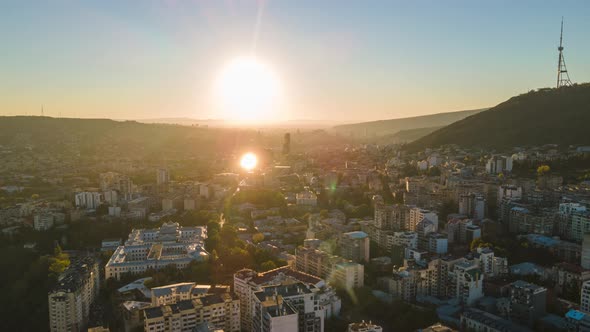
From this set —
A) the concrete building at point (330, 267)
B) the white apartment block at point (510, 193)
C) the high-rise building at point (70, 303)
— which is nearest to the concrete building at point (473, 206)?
the white apartment block at point (510, 193)

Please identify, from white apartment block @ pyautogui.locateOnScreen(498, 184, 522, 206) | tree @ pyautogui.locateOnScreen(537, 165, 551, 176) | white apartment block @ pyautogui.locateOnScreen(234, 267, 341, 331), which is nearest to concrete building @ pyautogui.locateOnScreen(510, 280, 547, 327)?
white apartment block @ pyautogui.locateOnScreen(234, 267, 341, 331)

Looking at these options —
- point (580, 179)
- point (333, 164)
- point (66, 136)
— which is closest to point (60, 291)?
point (580, 179)

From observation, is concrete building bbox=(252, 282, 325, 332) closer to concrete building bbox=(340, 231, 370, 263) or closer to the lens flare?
concrete building bbox=(340, 231, 370, 263)

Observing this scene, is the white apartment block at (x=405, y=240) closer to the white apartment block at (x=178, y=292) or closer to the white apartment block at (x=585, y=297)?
the white apartment block at (x=585, y=297)

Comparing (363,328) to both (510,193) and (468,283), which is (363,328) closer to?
(468,283)

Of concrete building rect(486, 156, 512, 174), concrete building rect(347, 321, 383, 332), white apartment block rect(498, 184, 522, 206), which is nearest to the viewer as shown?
concrete building rect(347, 321, 383, 332)
